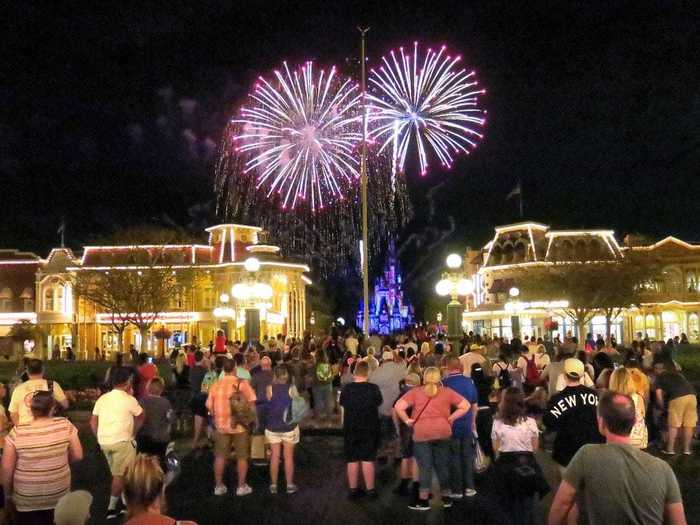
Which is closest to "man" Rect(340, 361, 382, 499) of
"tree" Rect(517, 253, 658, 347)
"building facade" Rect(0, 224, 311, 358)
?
"tree" Rect(517, 253, 658, 347)

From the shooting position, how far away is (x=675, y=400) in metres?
12.9

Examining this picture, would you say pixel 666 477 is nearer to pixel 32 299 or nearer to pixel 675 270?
pixel 675 270

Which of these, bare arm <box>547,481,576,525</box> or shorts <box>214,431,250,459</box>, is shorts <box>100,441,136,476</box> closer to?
shorts <box>214,431,250,459</box>

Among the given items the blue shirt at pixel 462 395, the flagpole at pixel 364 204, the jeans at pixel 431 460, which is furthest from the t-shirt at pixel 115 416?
the flagpole at pixel 364 204

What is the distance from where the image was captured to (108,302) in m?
50.8

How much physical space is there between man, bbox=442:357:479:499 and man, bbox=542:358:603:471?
2.30 meters

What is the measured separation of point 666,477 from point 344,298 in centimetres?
10236

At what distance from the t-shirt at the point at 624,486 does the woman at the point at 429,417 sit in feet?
16.9

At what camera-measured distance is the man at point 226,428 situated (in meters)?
10.4

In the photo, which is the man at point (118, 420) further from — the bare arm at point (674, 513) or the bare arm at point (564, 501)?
the bare arm at point (674, 513)

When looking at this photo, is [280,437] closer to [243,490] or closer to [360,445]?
[243,490]

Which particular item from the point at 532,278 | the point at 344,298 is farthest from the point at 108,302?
the point at 344,298

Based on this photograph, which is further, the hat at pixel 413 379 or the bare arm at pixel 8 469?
the hat at pixel 413 379

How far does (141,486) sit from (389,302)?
379 ft
